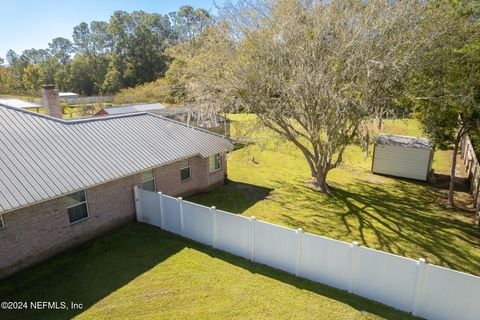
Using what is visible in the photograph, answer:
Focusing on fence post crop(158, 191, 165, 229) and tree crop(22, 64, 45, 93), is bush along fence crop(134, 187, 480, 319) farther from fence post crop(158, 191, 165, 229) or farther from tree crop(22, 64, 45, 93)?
tree crop(22, 64, 45, 93)

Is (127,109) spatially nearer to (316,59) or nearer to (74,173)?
(74,173)

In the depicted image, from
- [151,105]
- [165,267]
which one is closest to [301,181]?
[165,267]

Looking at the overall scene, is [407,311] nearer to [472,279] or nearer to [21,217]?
[472,279]

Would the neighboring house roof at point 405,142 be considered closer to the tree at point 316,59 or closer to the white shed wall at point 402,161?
the white shed wall at point 402,161

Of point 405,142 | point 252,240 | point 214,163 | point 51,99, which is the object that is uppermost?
point 51,99

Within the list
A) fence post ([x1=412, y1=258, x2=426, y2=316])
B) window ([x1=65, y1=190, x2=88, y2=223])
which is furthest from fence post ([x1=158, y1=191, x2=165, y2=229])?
fence post ([x1=412, y1=258, x2=426, y2=316])

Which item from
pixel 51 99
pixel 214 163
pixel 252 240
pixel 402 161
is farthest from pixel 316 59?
pixel 51 99
